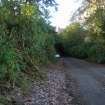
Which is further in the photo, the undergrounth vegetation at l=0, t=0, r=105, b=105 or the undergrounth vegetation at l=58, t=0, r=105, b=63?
the undergrounth vegetation at l=58, t=0, r=105, b=63

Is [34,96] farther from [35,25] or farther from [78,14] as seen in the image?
[78,14]

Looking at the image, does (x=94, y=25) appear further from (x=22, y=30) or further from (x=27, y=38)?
(x=22, y=30)

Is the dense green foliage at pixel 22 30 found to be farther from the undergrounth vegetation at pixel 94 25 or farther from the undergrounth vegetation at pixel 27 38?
the undergrounth vegetation at pixel 94 25

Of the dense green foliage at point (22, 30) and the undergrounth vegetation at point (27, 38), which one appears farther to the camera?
the dense green foliage at point (22, 30)

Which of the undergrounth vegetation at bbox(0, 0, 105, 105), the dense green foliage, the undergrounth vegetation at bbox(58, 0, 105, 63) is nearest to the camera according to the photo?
the undergrounth vegetation at bbox(0, 0, 105, 105)


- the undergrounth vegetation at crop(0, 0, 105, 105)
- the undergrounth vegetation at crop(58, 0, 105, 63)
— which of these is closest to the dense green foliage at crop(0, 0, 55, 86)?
the undergrounth vegetation at crop(0, 0, 105, 105)

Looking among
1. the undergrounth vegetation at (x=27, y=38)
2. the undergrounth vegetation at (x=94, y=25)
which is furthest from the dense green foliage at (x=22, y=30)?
the undergrounth vegetation at (x=94, y=25)

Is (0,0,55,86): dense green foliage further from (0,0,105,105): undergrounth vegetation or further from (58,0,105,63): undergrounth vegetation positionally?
(58,0,105,63): undergrounth vegetation

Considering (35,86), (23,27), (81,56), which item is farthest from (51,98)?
(81,56)

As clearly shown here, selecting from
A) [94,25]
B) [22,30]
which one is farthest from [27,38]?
[94,25]

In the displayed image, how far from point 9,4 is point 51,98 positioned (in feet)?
25.1

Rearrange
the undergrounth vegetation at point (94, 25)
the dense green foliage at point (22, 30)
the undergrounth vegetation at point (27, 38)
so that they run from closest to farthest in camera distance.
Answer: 1. the undergrounth vegetation at point (27, 38)
2. the dense green foliage at point (22, 30)
3. the undergrounth vegetation at point (94, 25)

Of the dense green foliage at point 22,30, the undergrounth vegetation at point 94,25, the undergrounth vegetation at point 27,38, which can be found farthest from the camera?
the undergrounth vegetation at point 94,25

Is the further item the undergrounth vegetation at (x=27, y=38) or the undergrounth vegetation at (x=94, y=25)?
the undergrounth vegetation at (x=94, y=25)
